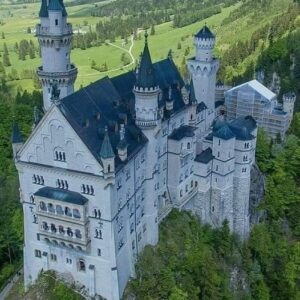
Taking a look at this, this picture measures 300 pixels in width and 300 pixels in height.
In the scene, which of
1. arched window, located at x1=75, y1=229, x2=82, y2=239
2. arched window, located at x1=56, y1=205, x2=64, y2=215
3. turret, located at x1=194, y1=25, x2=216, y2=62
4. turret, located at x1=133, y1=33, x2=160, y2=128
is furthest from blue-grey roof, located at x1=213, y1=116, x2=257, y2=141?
arched window, located at x1=56, y1=205, x2=64, y2=215

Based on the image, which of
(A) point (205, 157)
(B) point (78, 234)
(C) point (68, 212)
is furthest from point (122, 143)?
(A) point (205, 157)

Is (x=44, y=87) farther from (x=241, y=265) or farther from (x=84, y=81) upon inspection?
(x=84, y=81)

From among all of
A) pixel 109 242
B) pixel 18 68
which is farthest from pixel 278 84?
pixel 18 68

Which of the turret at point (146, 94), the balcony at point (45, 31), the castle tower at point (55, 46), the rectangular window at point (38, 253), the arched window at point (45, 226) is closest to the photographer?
the arched window at point (45, 226)

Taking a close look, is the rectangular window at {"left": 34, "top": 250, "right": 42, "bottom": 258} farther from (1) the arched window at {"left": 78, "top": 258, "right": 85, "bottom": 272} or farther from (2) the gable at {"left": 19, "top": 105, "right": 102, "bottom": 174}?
(2) the gable at {"left": 19, "top": 105, "right": 102, "bottom": 174}

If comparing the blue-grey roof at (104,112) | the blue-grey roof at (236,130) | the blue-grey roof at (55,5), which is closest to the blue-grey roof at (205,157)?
the blue-grey roof at (236,130)

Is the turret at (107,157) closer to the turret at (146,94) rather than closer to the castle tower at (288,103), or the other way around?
the turret at (146,94)
